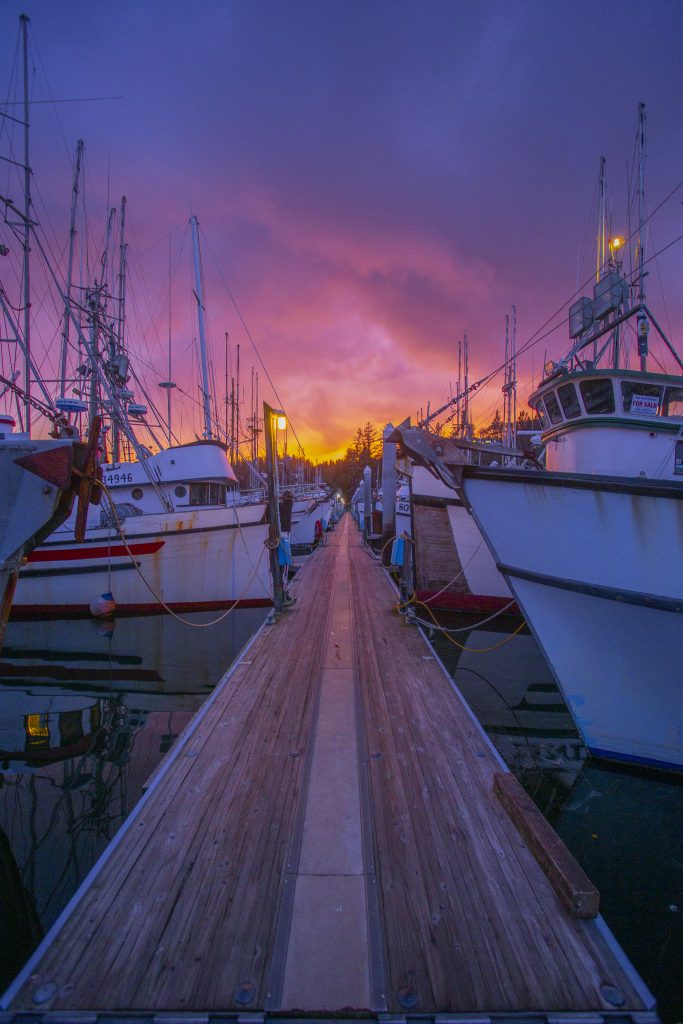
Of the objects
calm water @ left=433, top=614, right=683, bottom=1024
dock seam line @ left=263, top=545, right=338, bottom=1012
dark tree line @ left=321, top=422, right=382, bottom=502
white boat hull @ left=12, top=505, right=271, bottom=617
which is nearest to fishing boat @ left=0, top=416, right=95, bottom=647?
dock seam line @ left=263, top=545, right=338, bottom=1012

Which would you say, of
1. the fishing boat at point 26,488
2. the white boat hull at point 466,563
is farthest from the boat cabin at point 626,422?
the fishing boat at point 26,488

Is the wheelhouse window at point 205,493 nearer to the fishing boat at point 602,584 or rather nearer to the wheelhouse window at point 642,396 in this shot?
the fishing boat at point 602,584

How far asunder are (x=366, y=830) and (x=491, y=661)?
726cm

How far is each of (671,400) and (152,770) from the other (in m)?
8.95

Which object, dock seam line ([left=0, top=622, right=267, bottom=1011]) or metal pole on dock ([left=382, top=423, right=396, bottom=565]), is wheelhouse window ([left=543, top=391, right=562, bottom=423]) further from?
metal pole on dock ([left=382, top=423, right=396, bottom=565])

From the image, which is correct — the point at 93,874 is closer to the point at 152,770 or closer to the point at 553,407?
the point at 152,770

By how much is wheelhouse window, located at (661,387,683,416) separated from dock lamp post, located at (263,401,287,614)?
642 cm

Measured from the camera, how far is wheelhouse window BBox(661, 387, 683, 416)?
22.5ft

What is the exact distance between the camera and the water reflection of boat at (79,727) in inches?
161

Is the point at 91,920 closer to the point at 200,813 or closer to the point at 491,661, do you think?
the point at 200,813

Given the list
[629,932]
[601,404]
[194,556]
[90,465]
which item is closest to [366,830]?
[629,932]

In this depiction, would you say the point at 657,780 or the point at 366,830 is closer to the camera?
the point at 366,830

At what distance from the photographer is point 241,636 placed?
1134 cm

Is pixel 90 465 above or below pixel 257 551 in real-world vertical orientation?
above
